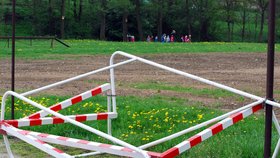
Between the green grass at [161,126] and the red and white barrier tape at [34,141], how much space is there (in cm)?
131

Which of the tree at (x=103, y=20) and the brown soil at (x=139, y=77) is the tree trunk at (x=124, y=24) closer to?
the tree at (x=103, y=20)

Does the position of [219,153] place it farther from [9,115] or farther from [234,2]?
[234,2]

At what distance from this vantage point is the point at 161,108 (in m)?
10.4

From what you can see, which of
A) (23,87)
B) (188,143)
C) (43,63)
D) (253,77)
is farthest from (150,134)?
(43,63)

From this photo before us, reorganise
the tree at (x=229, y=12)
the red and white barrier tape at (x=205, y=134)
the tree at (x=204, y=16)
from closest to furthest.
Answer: the red and white barrier tape at (x=205, y=134)
the tree at (x=229, y=12)
the tree at (x=204, y=16)

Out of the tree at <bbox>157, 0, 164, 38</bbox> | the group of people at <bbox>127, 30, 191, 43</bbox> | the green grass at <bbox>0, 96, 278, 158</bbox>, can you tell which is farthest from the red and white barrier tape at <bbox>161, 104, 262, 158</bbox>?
the tree at <bbox>157, 0, 164, 38</bbox>

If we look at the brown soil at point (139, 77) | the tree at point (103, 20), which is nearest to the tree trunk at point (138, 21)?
the tree at point (103, 20)

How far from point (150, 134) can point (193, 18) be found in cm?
7782

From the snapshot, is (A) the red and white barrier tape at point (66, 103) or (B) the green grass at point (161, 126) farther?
(B) the green grass at point (161, 126)

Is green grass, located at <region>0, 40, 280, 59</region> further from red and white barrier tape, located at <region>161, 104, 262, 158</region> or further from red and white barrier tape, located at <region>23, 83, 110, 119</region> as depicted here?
red and white barrier tape, located at <region>161, 104, 262, 158</region>

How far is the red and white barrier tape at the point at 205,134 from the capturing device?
463 cm

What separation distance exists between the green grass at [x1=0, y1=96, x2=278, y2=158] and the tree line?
5914 centimetres

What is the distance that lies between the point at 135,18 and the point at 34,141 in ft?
251

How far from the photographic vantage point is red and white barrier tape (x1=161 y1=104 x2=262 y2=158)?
15.2ft
